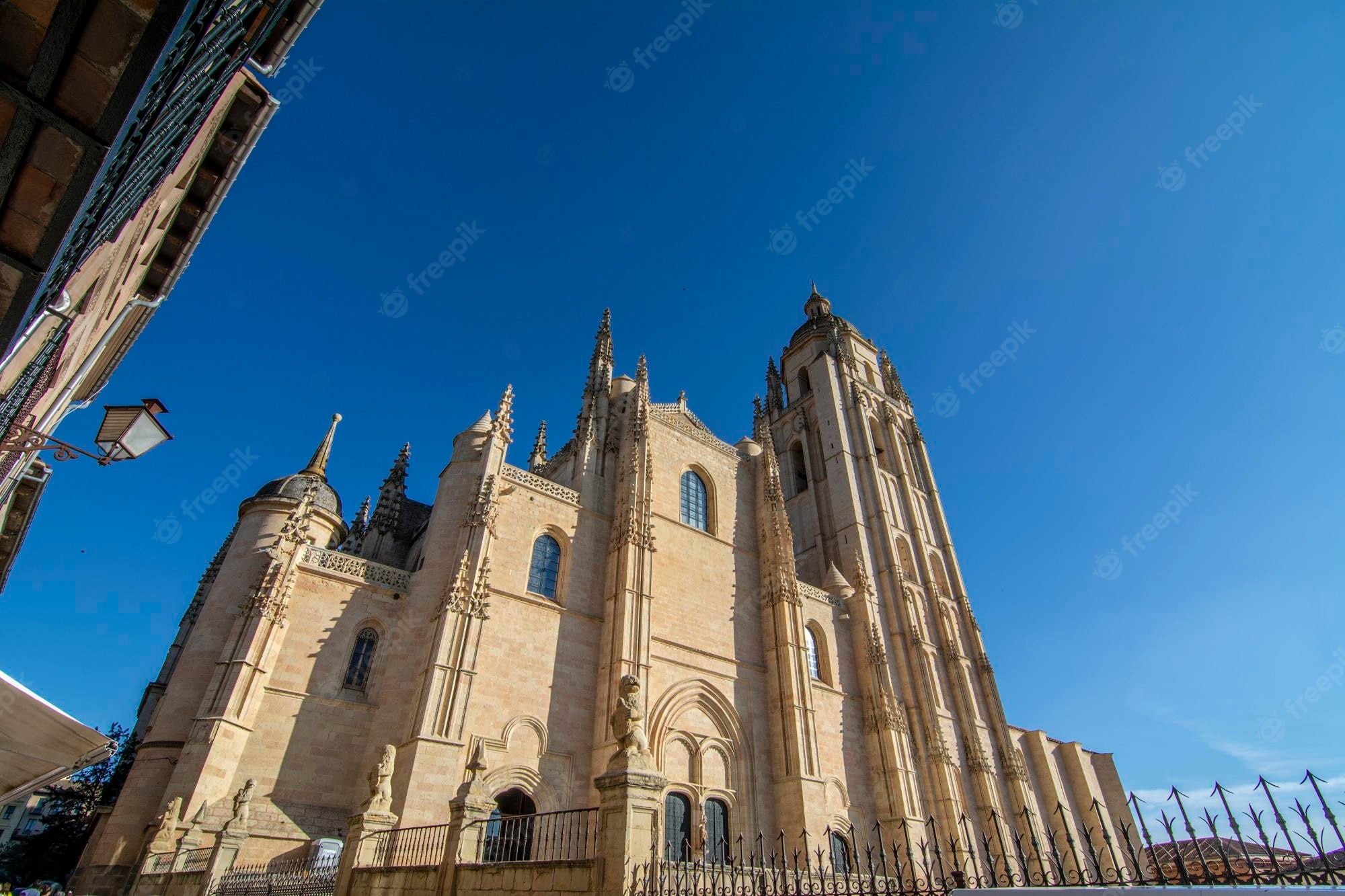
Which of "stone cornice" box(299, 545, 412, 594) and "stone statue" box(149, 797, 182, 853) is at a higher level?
"stone cornice" box(299, 545, 412, 594)

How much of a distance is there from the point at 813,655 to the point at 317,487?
57.4ft

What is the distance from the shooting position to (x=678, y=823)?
17.6 meters

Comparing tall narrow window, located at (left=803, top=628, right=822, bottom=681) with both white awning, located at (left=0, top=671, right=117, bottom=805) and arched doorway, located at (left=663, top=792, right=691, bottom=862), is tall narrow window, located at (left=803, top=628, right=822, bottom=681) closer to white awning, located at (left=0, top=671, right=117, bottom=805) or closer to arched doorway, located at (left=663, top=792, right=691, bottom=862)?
arched doorway, located at (left=663, top=792, right=691, bottom=862)

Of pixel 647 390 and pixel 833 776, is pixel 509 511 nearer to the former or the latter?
pixel 647 390

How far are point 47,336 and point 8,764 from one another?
12.9 feet

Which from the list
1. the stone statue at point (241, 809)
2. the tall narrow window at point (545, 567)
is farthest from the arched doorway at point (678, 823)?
the stone statue at point (241, 809)

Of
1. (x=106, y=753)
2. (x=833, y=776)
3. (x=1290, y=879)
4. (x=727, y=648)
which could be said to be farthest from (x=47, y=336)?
(x=833, y=776)

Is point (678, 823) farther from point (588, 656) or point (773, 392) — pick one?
point (773, 392)

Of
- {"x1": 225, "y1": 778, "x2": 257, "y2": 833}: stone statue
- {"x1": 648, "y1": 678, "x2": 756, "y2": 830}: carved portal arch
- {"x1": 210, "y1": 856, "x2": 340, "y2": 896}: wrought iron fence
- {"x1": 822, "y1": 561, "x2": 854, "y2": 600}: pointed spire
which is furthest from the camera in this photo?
{"x1": 822, "y1": 561, "x2": 854, "y2": 600}: pointed spire

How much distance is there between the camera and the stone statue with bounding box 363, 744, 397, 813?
10.6m

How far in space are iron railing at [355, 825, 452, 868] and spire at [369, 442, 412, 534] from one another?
13.8 m

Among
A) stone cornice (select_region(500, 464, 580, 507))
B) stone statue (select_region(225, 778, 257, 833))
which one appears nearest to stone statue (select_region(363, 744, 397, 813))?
stone statue (select_region(225, 778, 257, 833))

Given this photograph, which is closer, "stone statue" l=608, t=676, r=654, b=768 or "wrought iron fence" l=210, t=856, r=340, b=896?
"stone statue" l=608, t=676, r=654, b=768

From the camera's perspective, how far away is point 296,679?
582 inches
